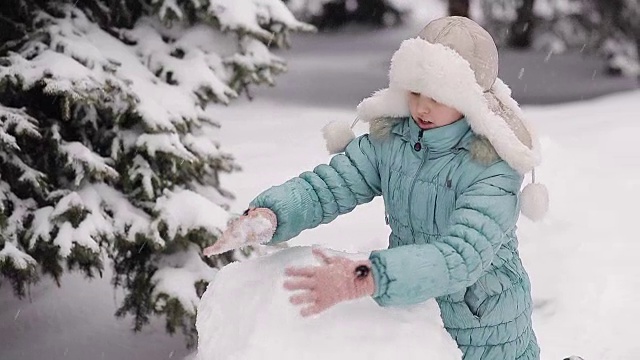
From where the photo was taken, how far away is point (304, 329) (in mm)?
1664

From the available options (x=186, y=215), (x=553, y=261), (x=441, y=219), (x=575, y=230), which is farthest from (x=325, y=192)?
(x=575, y=230)

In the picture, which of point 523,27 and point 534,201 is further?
point 523,27

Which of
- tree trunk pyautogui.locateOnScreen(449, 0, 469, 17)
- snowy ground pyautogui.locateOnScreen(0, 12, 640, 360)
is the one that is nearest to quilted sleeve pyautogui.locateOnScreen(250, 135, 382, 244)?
snowy ground pyautogui.locateOnScreen(0, 12, 640, 360)

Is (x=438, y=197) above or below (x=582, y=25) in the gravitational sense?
above

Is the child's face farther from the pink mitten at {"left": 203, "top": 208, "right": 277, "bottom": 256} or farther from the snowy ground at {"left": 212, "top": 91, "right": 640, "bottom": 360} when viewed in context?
the snowy ground at {"left": 212, "top": 91, "right": 640, "bottom": 360}

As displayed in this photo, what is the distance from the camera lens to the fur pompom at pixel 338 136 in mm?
2277

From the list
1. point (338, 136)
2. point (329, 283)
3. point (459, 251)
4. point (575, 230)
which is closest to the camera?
point (329, 283)

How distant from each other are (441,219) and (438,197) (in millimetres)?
61

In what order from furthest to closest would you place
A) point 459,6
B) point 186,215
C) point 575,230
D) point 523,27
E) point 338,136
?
point 523,27 → point 459,6 → point 575,230 → point 186,215 → point 338,136

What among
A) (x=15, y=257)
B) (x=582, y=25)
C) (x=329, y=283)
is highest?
(x=329, y=283)

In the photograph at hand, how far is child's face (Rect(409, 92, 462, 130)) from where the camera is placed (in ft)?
6.40

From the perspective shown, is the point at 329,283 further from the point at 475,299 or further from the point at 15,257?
the point at 15,257

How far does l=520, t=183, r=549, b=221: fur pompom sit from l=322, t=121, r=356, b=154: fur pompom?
556 millimetres

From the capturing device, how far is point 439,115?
1.96 meters
